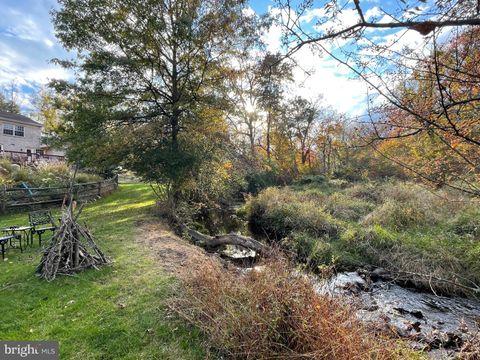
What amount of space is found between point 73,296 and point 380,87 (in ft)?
17.5

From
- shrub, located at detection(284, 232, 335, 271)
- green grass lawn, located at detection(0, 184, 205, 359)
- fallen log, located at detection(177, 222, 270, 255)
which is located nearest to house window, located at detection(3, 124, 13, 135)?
fallen log, located at detection(177, 222, 270, 255)

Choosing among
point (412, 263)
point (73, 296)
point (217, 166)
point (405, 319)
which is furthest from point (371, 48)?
point (217, 166)

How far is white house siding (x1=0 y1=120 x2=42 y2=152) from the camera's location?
88.4 ft

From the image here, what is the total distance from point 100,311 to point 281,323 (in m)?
2.88

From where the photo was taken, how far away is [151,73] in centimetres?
1183

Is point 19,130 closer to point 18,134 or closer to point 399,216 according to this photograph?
point 18,134

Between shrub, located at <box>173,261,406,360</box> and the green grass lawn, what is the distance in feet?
1.51

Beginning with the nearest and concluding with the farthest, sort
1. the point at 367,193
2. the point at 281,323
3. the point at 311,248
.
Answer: the point at 281,323, the point at 311,248, the point at 367,193

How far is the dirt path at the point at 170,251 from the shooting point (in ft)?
16.7

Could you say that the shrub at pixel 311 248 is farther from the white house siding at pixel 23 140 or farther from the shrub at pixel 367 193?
the white house siding at pixel 23 140

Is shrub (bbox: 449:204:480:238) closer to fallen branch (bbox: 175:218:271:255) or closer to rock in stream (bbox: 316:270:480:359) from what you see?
rock in stream (bbox: 316:270:480:359)

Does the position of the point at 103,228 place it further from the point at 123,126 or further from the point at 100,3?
the point at 100,3

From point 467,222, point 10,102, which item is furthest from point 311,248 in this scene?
point 10,102

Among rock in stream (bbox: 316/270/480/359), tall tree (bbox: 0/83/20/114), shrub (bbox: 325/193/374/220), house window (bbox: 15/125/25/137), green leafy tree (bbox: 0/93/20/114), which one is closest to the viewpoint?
rock in stream (bbox: 316/270/480/359)
